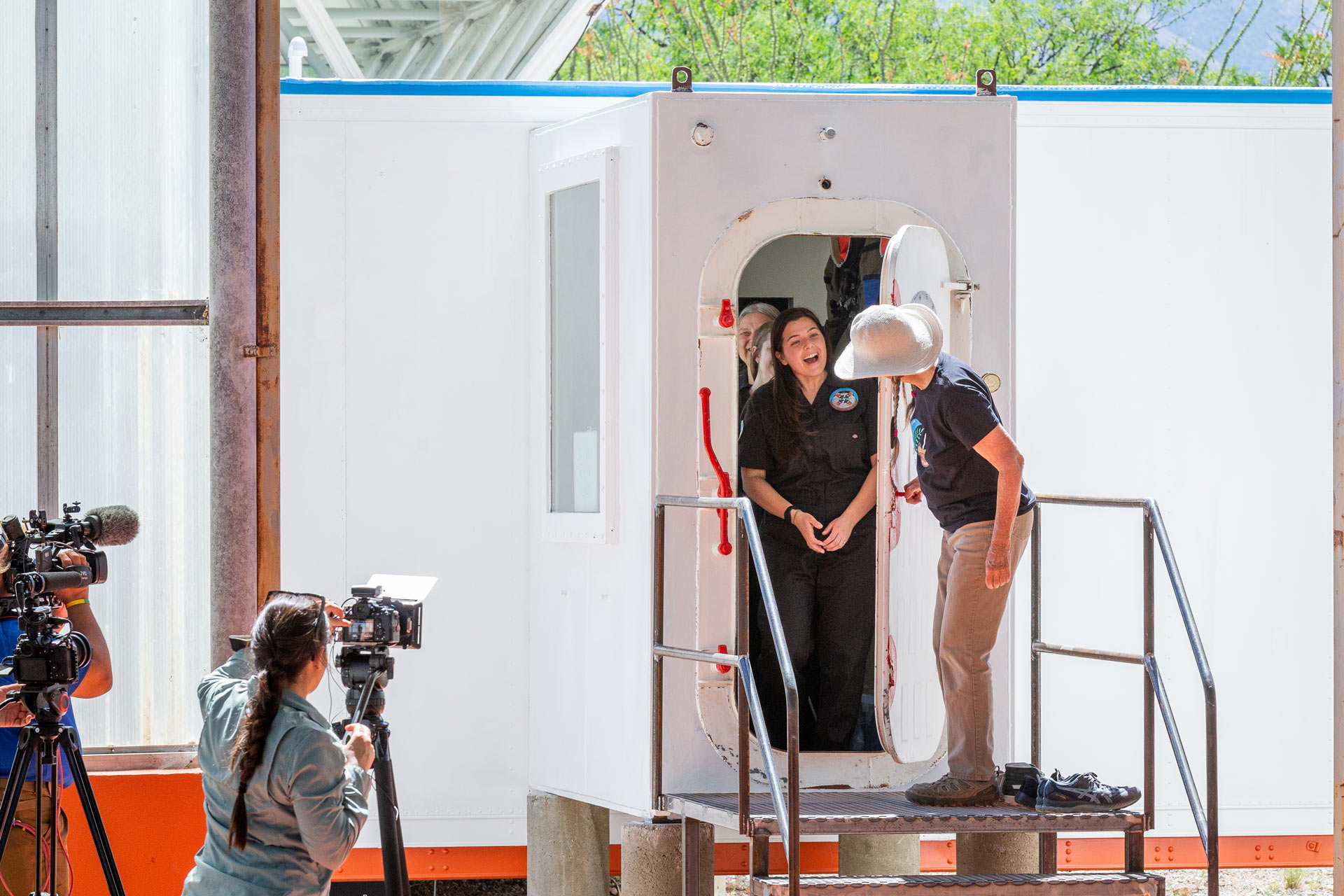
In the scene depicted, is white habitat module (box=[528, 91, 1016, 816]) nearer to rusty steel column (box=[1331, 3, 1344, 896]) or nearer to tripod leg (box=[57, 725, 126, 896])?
rusty steel column (box=[1331, 3, 1344, 896])

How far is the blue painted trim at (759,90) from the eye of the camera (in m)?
5.45

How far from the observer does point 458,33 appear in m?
7.55

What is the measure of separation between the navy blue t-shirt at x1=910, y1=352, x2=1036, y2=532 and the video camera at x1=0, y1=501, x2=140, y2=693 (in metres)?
2.54

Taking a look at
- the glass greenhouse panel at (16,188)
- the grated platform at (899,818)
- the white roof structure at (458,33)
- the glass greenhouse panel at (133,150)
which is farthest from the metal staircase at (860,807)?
the white roof structure at (458,33)

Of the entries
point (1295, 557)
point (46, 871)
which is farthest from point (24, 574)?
point (1295, 557)

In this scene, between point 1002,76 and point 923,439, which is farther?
point 1002,76

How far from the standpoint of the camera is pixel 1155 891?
4.41 meters

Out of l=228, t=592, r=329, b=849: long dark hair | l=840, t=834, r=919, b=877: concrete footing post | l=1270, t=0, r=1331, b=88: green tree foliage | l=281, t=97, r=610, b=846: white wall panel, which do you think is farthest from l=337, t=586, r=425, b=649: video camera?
l=1270, t=0, r=1331, b=88: green tree foliage

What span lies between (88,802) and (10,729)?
347 millimetres

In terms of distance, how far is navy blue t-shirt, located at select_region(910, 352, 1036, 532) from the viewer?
172 inches

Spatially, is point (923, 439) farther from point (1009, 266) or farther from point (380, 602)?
point (380, 602)

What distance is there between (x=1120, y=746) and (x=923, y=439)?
1.88 m

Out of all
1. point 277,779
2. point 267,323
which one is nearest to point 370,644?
point 277,779

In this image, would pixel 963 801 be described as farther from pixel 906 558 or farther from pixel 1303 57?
pixel 1303 57
